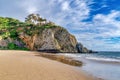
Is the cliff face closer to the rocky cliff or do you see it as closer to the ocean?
the rocky cliff

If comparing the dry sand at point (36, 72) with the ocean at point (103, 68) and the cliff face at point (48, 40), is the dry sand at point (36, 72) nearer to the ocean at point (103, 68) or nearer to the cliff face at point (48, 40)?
the ocean at point (103, 68)

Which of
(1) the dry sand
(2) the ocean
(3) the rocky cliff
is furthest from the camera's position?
(3) the rocky cliff

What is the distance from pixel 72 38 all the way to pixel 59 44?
11.8m

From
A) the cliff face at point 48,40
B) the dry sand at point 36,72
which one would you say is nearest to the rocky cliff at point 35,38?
the cliff face at point 48,40

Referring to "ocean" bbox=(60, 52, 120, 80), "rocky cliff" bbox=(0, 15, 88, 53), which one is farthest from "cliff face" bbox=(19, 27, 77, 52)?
"ocean" bbox=(60, 52, 120, 80)

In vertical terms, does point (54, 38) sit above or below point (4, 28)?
below

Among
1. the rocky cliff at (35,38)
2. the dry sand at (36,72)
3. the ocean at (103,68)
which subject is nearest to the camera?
the dry sand at (36,72)

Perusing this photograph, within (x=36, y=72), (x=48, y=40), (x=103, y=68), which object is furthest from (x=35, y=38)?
(x=36, y=72)

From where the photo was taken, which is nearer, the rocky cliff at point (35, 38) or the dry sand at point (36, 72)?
the dry sand at point (36, 72)

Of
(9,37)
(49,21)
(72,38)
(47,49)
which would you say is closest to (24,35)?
(9,37)

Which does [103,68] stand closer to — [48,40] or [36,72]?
[36,72]

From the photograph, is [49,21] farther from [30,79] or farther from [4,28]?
[30,79]

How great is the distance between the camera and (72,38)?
101 metres

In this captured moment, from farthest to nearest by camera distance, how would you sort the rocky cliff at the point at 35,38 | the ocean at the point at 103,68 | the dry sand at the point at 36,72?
the rocky cliff at the point at 35,38, the ocean at the point at 103,68, the dry sand at the point at 36,72
